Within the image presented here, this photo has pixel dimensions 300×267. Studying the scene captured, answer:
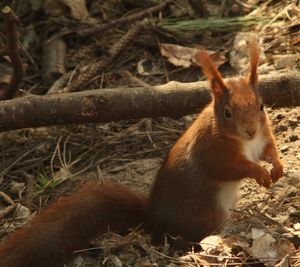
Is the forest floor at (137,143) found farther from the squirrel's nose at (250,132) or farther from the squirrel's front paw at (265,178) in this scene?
the squirrel's nose at (250,132)

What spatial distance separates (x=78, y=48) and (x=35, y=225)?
7.81 feet

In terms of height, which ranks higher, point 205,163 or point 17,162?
point 205,163

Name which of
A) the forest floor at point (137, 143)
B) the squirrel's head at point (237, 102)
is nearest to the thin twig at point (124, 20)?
the forest floor at point (137, 143)

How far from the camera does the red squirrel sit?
148 inches

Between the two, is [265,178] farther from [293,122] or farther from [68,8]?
[68,8]

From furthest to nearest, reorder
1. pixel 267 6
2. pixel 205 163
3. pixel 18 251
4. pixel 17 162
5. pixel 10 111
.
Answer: pixel 267 6, pixel 17 162, pixel 10 111, pixel 205 163, pixel 18 251

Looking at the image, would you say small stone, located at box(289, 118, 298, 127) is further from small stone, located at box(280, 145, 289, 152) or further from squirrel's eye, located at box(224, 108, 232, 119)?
squirrel's eye, located at box(224, 108, 232, 119)

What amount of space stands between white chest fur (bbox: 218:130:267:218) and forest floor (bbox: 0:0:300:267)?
12 centimetres

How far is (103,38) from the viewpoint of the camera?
5781 millimetres

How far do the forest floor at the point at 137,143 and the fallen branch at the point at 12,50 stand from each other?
0.37ft

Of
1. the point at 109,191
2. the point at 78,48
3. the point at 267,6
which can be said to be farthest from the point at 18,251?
the point at 267,6

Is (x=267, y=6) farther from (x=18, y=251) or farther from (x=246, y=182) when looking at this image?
(x=18, y=251)

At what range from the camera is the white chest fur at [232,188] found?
3936 millimetres

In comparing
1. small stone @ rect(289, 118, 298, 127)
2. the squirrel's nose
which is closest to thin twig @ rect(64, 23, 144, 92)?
small stone @ rect(289, 118, 298, 127)
